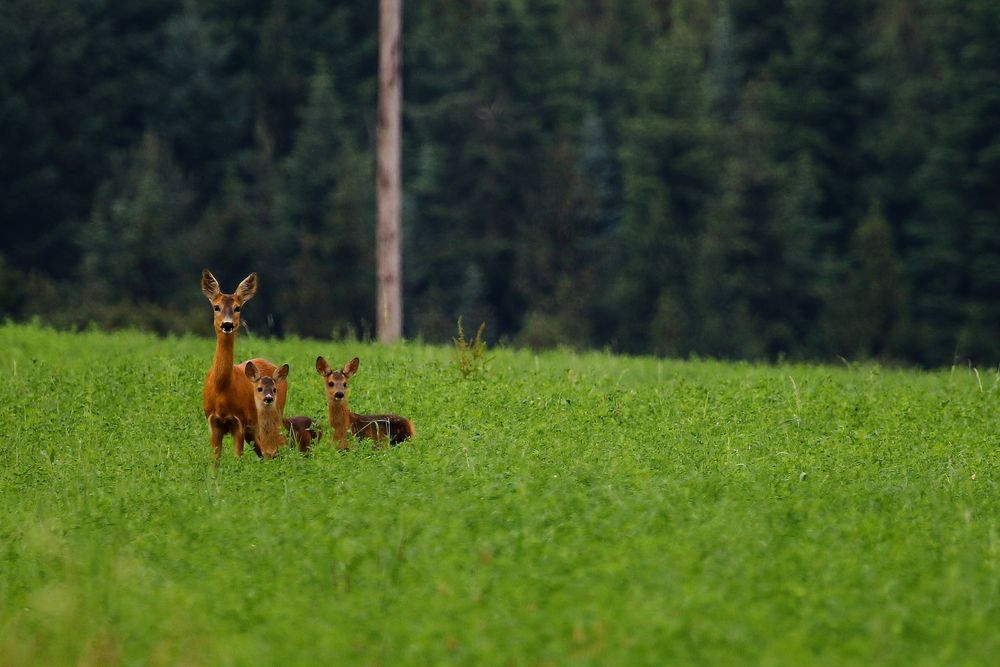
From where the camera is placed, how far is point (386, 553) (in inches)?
439

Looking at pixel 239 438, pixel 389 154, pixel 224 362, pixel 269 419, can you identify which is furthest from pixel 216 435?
pixel 389 154

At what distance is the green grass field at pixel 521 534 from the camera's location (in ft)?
31.7

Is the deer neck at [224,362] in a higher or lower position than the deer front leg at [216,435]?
higher

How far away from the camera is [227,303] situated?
49.6ft

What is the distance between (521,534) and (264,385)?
13.3 ft

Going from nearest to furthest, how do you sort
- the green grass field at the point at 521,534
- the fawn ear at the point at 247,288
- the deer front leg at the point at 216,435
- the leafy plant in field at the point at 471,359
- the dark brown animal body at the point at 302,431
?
the green grass field at the point at 521,534 → the deer front leg at the point at 216,435 → the dark brown animal body at the point at 302,431 → the fawn ear at the point at 247,288 → the leafy plant in field at the point at 471,359

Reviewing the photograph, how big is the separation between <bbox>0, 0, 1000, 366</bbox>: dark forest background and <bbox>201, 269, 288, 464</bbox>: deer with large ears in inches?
1436

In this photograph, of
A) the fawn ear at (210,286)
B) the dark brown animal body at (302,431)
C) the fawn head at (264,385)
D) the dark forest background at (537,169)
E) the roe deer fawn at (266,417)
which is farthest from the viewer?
the dark forest background at (537,169)

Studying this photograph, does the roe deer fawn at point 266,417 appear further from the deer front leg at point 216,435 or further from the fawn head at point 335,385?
the fawn head at point 335,385

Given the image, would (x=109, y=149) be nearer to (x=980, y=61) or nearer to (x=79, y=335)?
(x=980, y=61)

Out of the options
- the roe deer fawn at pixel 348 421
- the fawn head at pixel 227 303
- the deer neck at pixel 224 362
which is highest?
the fawn head at pixel 227 303

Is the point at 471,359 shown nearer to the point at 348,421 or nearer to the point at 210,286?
the point at 348,421

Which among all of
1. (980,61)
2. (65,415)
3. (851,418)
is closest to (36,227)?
(980,61)

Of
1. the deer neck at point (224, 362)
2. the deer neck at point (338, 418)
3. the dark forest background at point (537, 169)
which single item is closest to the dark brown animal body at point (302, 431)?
the deer neck at point (338, 418)
